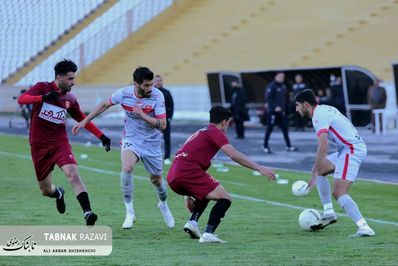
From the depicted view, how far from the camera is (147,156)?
41.3 ft

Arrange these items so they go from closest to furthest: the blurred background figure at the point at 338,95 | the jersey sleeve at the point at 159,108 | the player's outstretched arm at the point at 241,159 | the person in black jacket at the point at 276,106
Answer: the player's outstretched arm at the point at 241,159 < the jersey sleeve at the point at 159,108 < the person in black jacket at the point at 276,106 < the blurred background figure at the point at 338,95

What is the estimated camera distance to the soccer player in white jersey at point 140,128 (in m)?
12.3

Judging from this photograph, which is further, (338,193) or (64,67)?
(64,67)

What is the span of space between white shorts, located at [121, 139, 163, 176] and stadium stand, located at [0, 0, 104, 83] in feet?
90.6

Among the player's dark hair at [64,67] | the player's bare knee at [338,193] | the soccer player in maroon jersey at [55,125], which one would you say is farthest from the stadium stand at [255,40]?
the player's dark hair at [64,67]

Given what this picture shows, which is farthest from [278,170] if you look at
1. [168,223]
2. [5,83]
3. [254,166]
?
[5,83]

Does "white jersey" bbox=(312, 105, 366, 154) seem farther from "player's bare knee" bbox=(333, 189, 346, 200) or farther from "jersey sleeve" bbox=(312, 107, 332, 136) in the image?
"player's bare knee" bbox=(333, 189, 346, 200)

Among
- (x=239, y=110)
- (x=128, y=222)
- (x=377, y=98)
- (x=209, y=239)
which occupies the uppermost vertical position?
(x=209, y=239)

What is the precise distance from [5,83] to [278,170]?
30.8 meters

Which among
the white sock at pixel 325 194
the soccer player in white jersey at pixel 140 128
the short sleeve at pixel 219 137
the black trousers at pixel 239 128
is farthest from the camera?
the black trousers at pixel 239 128

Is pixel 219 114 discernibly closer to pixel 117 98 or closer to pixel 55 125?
pixel 117 98

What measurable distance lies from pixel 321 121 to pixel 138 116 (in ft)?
7.09

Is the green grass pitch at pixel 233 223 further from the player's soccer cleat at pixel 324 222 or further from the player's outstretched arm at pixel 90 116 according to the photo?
the player's outstretched arm at pixel 90 116

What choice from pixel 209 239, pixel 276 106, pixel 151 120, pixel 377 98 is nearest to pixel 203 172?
pixel 209 239
